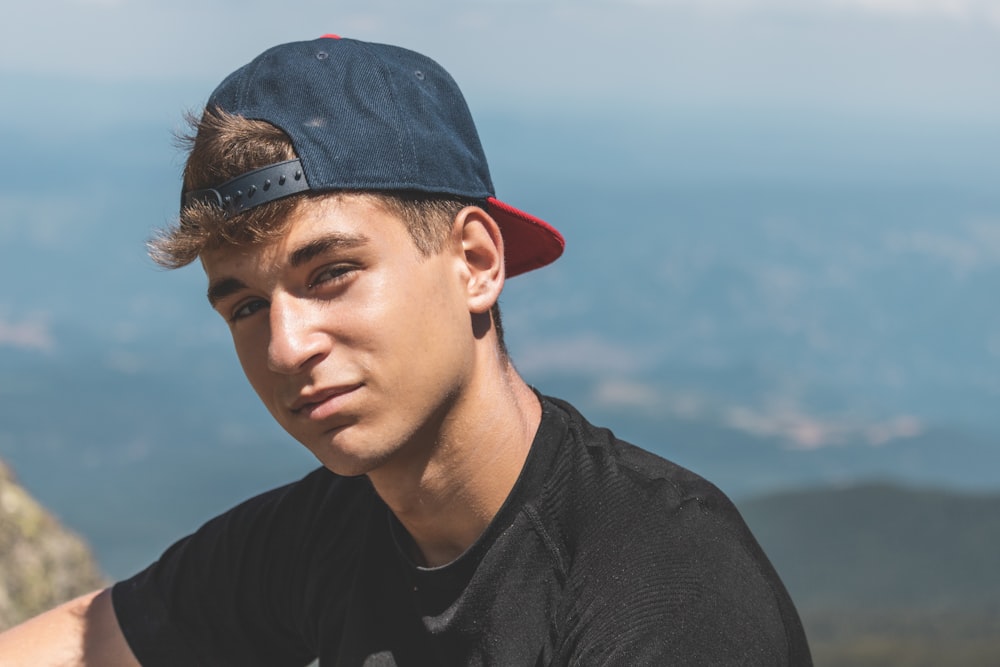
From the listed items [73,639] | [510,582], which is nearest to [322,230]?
[510,582]

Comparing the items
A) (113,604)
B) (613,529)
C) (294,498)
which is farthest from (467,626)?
(113,604)

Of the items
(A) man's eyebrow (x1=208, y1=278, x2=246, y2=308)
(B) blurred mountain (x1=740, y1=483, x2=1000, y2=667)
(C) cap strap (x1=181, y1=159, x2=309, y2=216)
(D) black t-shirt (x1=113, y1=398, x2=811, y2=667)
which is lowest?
(B) blurred mountain (x1=740, y1=483, x2=1000, y2=667)

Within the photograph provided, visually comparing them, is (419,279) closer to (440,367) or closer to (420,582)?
(440,367)

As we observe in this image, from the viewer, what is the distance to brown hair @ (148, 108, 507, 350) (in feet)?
8.46

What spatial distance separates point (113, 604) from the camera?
134 inches

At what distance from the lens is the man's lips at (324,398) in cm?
260

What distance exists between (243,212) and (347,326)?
1.17ft

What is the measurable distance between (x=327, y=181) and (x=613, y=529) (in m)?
1.03

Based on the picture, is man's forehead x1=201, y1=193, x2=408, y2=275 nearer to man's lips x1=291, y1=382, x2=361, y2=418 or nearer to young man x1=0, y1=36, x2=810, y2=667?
young man x1=0, y1=36, x2=810, y2=667

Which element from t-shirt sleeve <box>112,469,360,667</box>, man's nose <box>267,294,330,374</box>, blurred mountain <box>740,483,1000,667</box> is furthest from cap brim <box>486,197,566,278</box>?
blurred mountain <box>740,483,1000,667</box>

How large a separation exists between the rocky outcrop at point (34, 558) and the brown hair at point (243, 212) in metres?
2.87

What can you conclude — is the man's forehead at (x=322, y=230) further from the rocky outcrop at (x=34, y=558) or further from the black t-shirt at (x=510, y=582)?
the rocky outcrop at (x=34, y=558)

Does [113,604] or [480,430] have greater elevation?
[480,430]

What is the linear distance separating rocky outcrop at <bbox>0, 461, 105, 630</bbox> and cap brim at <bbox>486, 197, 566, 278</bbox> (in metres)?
2.97
